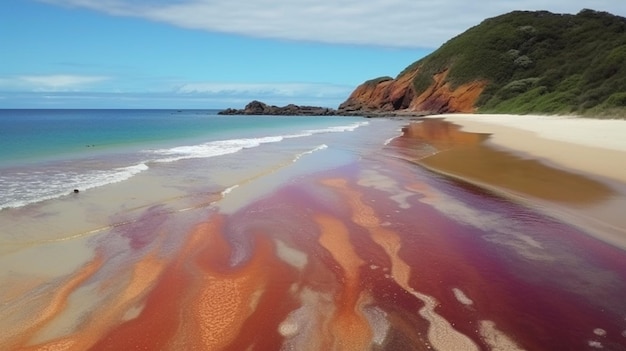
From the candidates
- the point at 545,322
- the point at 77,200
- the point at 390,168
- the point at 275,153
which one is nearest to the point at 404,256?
the point at 545,322

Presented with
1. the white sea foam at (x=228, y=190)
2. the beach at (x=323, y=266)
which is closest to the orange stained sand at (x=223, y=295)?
the beach at (x=323, y=266)

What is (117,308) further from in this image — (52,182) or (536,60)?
(536,60)

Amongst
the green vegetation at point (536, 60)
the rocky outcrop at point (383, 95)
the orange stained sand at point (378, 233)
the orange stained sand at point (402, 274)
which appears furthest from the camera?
the rocky outcrop at point (383, 95)

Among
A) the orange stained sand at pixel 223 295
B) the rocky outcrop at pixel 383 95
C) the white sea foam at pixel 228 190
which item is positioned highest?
the orange stained sand at pixel 223 295

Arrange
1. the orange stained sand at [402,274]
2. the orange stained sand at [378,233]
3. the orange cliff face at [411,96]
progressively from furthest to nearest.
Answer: the orange cliff face at [411,96], the orange stained sand at [378,233], the orange stained sand at [402,274]

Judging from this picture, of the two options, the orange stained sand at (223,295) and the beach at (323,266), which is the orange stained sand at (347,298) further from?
the orange stained sand at (223,295)
